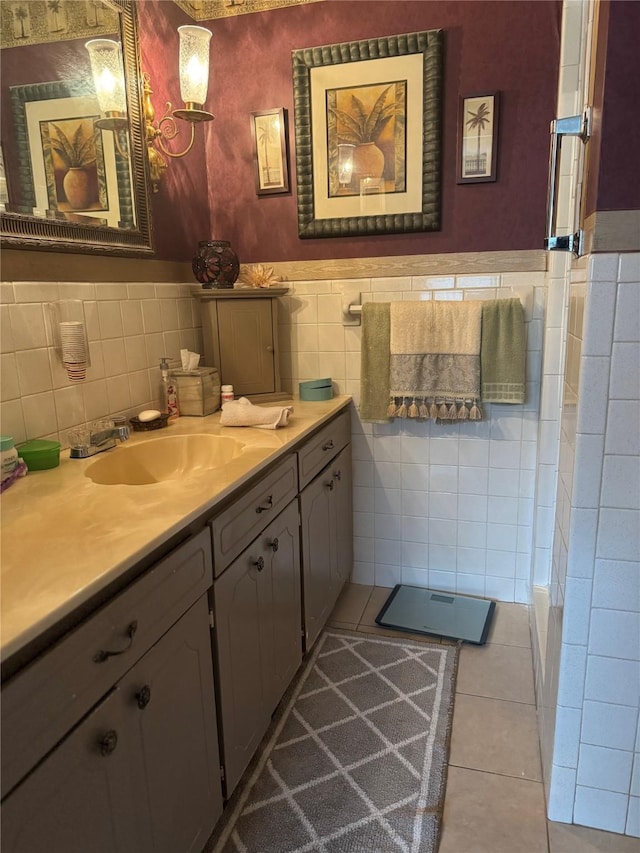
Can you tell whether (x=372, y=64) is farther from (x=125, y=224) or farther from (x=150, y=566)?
(x=150, y=566)

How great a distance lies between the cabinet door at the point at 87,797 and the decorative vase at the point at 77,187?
132 cm

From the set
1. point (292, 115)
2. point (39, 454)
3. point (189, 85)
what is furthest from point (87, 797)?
point (292, 115)

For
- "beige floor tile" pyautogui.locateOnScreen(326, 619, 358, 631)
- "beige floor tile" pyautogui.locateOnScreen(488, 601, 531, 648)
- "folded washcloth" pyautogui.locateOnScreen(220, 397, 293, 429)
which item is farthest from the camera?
"beige floor tile" pyautogui.locateOnScreen(326, 619, 358, 631)

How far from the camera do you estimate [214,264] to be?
216 cm

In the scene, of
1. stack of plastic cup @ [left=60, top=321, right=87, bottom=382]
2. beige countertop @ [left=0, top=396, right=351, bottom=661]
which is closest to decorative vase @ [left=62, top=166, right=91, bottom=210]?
stack of plastic cup @ [left=60, top=321, right=87, bottom=382]

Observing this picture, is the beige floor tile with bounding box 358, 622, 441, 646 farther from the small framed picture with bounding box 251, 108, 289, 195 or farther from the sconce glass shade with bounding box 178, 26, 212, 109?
the sconce glass shade with bounding box 178, 26, 212, 109

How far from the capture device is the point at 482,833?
1.41 metres

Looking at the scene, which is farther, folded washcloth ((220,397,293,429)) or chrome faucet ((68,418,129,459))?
folded washcloth ((220,397,293,429))

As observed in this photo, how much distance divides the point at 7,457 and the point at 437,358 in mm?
1498

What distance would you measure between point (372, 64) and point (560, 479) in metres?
1.67

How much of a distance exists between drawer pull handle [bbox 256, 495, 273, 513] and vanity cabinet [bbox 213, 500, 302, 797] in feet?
0.16

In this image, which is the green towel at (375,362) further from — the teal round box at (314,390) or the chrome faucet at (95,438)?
the chrome faucet at (95,438)

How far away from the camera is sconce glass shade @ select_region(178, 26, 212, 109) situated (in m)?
1.87

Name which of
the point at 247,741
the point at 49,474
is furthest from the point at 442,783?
the point at 49,474
